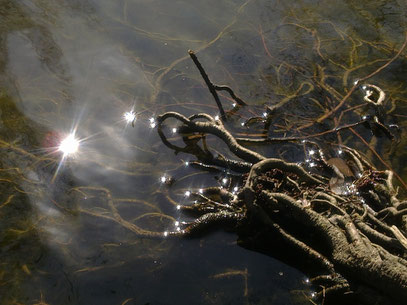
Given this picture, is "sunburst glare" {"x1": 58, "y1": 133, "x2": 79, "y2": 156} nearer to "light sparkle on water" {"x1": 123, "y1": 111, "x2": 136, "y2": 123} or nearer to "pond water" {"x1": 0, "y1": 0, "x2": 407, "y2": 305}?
"pond water" {"x1": 0, "y1": 0, "x2": 407, "y2": 305}

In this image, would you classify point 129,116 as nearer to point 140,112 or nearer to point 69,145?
point 140,112

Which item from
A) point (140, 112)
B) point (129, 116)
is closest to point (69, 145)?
point (129, 116)

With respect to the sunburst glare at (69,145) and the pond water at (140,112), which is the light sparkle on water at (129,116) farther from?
the sunburst glare at (69,145)

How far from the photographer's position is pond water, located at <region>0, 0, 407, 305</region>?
9.30ft

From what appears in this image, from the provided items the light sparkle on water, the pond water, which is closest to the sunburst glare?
the pond water

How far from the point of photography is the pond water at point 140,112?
284 cm

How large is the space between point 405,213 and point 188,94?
2.64 metres

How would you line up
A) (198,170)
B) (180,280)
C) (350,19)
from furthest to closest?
(350,19)
(198,170)
(180,280)

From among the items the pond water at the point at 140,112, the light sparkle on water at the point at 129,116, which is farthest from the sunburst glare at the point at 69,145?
the light sparkle on water at the point at 129,116

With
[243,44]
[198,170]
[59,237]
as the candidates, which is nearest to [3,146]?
[59,237]

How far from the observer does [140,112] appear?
431 cm

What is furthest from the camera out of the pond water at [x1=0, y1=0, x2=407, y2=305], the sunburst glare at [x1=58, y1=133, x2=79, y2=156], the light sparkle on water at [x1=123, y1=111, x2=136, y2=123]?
the light sparkle on water at [x1=123, y1=111, x2=136, y2=123]

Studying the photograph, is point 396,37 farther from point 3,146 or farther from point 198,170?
point 3,146

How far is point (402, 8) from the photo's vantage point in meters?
6.35
